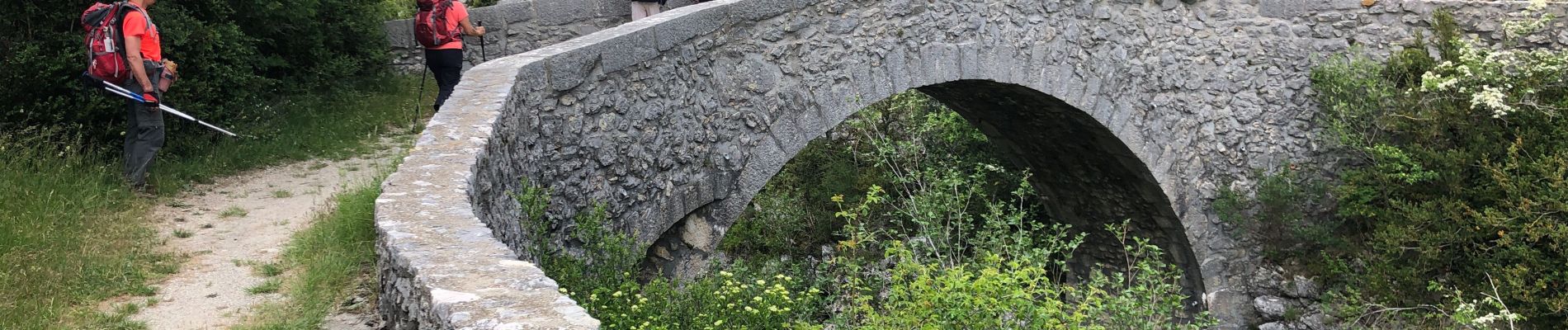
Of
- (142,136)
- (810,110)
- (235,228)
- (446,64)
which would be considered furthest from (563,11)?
(235,228)

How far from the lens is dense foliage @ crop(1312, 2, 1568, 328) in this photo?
7293 millimetres

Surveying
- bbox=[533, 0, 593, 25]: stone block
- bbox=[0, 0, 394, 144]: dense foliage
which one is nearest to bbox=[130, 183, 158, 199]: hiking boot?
bbox=[0, 0, 394, 144]: dense foliage

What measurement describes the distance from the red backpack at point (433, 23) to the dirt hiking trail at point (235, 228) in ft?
2.34

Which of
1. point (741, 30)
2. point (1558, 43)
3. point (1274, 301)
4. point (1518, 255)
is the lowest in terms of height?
point (1274, 301)

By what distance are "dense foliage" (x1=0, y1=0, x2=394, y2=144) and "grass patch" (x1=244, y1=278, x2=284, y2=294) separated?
2.42 m

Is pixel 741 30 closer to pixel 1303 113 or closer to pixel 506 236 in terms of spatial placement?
pixel 506 236

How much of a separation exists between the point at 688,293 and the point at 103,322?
2017mm

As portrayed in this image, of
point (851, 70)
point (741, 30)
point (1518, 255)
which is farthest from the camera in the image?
point (1518, 255)

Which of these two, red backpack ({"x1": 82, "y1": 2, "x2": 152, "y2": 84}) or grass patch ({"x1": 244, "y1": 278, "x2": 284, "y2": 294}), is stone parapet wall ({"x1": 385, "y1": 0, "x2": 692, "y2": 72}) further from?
grass patch ({"x1": 244, "y1": 278, "x2": 284, "y2": 294})

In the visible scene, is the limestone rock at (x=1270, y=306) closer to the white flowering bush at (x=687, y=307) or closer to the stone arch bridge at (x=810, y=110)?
the stone arch bridge at (x=810, y=110)

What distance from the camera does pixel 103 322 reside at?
3748mm

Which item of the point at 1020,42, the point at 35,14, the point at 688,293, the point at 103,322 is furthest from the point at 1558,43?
the point at 35,14

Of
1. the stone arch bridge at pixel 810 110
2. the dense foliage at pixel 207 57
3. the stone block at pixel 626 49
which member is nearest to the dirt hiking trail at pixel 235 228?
the dense foliage at pixel 207 57

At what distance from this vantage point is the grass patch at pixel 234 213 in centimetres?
541
